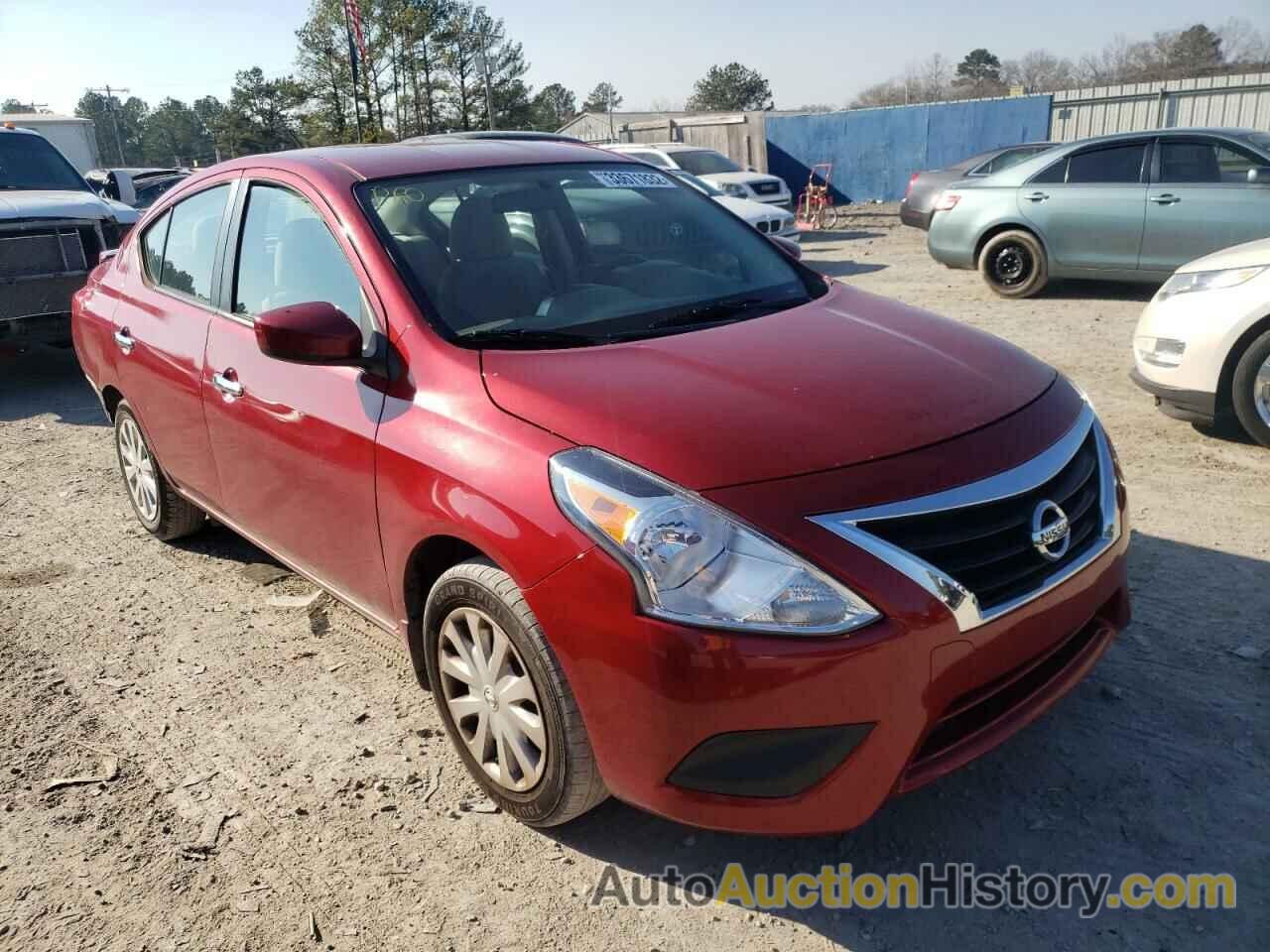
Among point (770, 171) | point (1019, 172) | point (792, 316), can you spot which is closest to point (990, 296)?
point (1019, 172)

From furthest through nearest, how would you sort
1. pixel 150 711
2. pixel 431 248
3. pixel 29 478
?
pixel 29 478
pixel 150 711
pixel 431 248

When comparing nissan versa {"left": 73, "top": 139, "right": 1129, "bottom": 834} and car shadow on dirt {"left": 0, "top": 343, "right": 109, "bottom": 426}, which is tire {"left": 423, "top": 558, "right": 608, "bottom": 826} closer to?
nissan versa {"left": 73, "top": 139, "right": 1129, "bottom": 834}

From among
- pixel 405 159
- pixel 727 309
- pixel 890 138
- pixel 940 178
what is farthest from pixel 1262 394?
pixel 890 138

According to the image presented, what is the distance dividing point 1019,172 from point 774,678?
9.35 meters

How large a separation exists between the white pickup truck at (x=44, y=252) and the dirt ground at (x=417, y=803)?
15.0 ft

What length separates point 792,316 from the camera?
125 inches

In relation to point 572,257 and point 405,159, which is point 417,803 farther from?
point 405,159

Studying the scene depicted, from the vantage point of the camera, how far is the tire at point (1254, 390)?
16.5 ft

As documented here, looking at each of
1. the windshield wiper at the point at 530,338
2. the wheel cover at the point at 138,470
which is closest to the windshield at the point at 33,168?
the wheel cover at the point at 138,470

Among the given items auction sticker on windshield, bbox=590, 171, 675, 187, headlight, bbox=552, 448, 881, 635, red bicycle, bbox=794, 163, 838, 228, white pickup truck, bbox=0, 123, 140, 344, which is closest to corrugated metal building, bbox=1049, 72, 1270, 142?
red bicycle, bbox=794, 163, 838, 228

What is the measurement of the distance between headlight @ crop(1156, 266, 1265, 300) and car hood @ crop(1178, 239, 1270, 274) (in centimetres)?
3

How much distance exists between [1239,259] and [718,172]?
38.8 ft

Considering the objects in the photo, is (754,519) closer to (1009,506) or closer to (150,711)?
(1009,506)

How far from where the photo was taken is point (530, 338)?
9.45 ft
